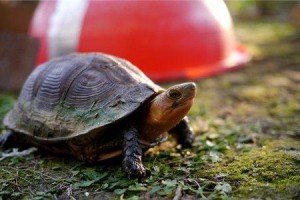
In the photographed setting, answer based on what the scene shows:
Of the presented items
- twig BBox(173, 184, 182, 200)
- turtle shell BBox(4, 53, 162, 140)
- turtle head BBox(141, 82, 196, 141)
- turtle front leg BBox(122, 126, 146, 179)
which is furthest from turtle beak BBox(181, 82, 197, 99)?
twig BBox(173, 184, 182, 200)

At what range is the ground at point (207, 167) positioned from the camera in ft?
6.22

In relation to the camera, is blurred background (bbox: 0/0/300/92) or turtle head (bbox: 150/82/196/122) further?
blurred background (bbox: 0/0/300/92)

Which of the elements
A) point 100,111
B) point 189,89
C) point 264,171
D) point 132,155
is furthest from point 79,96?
point 264,171

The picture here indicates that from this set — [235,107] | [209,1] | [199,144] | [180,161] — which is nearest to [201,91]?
[235,107]

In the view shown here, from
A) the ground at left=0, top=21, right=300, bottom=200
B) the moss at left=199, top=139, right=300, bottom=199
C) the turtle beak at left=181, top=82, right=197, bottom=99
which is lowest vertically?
the ground at left=0, top=21, right=300, bottom=200

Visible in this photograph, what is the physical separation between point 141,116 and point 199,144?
0.55 meters

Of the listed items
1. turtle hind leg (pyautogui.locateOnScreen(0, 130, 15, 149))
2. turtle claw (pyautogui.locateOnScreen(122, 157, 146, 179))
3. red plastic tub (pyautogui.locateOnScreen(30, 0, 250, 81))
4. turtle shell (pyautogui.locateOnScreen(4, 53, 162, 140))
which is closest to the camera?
turtle claw (pyautogui.locateOnScreen(122, 157, 146, 179))

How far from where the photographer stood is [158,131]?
2182 millimetres

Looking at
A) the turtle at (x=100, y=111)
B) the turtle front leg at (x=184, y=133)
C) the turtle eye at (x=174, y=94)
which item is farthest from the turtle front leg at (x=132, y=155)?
the turtle front leg at (x=184, y=133)

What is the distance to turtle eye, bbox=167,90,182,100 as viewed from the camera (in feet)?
6.57

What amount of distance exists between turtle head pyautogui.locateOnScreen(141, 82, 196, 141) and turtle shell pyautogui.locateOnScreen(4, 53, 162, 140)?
0.27 feet

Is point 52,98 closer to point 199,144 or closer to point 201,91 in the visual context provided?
point 199,144

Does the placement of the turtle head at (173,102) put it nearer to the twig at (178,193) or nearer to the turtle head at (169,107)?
the turtle head at (169,107)

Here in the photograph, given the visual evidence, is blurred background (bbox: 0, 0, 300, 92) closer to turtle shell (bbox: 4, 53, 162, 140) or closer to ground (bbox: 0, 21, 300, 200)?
ground (bbox: 0, 21, 300, 200)
